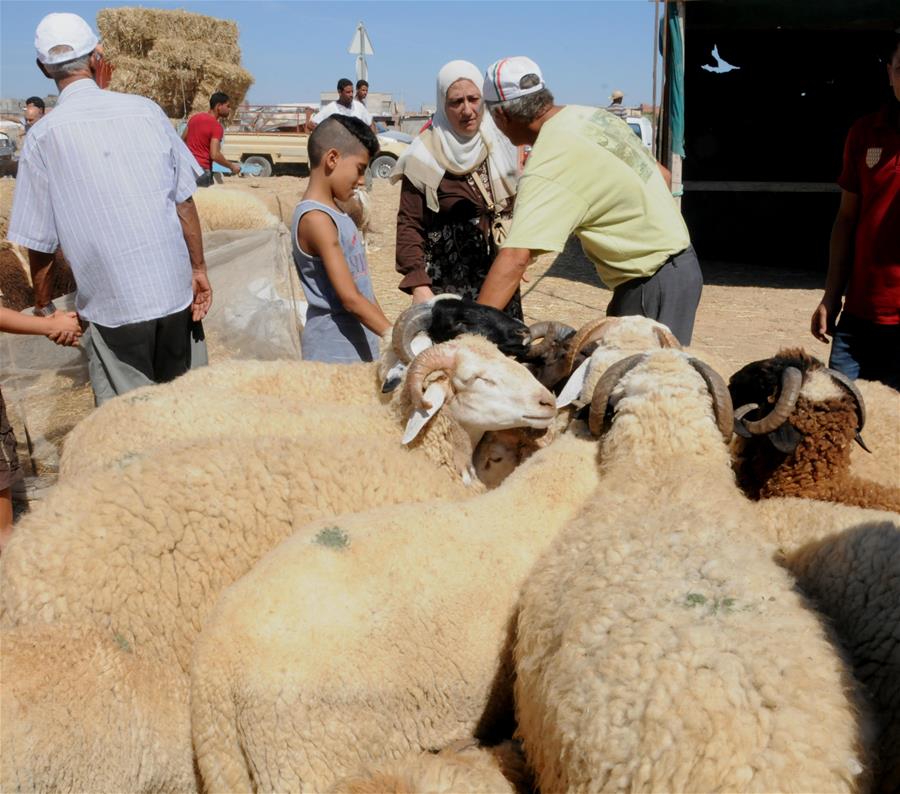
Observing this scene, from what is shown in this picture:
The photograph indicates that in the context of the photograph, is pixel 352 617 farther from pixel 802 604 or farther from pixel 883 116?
pixel 883 116

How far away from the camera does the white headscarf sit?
4.35m

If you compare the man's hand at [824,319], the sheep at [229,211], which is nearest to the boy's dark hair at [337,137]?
the man's hand at [824,319]

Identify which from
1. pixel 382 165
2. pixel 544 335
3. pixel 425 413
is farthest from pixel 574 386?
pixel 382 165

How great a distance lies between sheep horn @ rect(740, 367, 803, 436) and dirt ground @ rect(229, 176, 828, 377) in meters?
4.67

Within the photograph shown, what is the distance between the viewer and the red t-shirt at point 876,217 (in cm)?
351

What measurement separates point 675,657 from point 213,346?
168 inches

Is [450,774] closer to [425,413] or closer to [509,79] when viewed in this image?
[425,413]

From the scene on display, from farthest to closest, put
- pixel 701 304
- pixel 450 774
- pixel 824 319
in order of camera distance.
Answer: pixel 701 304
pixel 824 319
pixel 450 774

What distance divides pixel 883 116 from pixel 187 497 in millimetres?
3242

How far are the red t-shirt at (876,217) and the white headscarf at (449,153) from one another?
5.74 ft

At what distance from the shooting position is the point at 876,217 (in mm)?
3576

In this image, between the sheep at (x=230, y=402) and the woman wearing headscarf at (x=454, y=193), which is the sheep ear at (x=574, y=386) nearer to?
the sheep at (x=230, y=402)

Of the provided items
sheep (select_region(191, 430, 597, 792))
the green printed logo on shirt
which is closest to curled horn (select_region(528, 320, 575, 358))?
the green printed logo on shirt

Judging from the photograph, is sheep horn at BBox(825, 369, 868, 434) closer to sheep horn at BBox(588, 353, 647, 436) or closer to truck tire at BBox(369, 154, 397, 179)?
sheep horn at BBox(588, 353, 647, 436)
